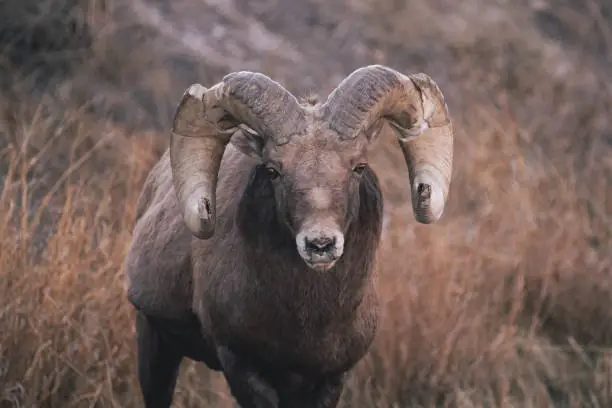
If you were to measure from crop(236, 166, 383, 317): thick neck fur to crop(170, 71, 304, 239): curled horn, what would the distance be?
0.16 m

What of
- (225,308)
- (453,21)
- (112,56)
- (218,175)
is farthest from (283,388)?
(453,21)

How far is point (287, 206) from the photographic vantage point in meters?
4.48

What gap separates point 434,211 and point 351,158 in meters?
A: 0.47

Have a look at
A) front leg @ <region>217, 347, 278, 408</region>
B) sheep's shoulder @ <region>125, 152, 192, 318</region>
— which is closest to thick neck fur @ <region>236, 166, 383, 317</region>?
front leg @ <region>217, 347, 278, 408</region>

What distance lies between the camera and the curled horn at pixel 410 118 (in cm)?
454

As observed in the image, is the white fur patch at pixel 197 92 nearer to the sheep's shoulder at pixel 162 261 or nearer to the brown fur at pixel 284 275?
the brown fur at pixel 284 275

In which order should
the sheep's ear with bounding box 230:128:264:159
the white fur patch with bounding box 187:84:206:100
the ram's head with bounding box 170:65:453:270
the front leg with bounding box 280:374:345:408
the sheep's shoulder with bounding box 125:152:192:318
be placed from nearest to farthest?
the ram's head with bounding box 170:65:453:270 < the sheep's ear with bounding box 230:128:264:159 < the white fur patch with bounding box 187:84:206:100 < the front leg with bounding box 280:374:345:408 < the sheep's shoulder with bounding box 125:152:192:318

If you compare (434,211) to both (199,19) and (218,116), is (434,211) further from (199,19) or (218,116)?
(199,19)

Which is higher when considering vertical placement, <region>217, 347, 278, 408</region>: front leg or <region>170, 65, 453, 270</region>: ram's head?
<region>170, 65, 453, 270</region>: ram's head

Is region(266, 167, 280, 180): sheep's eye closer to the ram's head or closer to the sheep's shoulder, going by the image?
the ram's head

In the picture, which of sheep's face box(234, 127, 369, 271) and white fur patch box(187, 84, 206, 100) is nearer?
sheep's face box(234, 127, 369, 271)

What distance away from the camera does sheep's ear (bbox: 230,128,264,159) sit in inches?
186

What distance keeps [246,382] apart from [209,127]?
38.6 inches

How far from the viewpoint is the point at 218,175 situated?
17.0 feet
